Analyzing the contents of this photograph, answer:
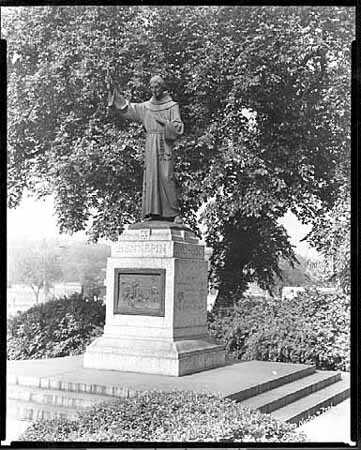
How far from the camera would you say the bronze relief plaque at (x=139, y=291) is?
750 cm

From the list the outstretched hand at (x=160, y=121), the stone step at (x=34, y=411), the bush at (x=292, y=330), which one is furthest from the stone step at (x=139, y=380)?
the outstretched hand at (x=160, y=121)

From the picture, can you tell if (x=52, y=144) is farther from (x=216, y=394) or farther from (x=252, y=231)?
(x=216, y=394)

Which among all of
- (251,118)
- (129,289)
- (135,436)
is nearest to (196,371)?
(129,289)

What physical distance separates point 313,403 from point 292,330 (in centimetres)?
311

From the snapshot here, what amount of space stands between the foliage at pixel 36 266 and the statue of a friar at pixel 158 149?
3.95 meters

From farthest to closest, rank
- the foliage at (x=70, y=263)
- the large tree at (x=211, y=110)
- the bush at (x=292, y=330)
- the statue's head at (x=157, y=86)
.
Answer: the foliage at (x=70, y=263), the large tree at (x=211, y=110), the bush at (x=292, y=330), the statue's head at (x=157, y=86)

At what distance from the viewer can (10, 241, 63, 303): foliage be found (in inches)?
444

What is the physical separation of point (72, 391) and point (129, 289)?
1.38m

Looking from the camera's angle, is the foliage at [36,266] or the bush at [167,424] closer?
the bush at [167,424]

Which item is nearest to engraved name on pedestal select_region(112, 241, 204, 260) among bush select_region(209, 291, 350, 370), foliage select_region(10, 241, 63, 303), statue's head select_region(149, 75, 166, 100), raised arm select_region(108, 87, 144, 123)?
raised arm select_region(108, 87, 144, 123)

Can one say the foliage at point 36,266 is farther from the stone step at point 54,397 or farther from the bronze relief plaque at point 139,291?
the stone step at point 54,397

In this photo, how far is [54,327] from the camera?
11.3m

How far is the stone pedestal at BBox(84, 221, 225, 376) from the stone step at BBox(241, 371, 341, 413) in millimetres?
896

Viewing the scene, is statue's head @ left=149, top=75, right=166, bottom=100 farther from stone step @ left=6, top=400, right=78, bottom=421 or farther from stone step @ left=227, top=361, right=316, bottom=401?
stone step @ left=6, top=400, right=78, bottom=421
